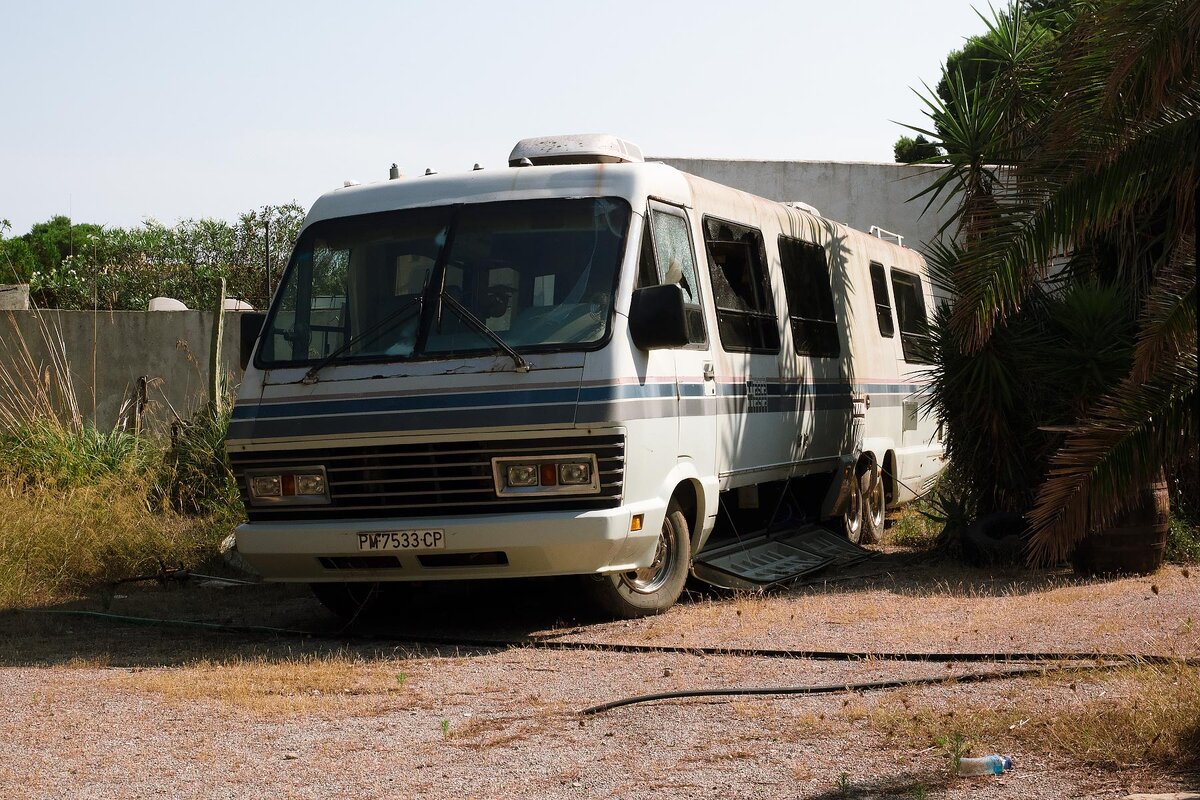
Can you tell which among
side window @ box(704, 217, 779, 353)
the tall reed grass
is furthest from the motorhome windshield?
the tall reed grass

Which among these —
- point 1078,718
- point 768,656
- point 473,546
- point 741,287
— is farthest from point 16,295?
point 1078,718

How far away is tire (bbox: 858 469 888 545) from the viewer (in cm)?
1312

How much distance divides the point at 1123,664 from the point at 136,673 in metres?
4.80

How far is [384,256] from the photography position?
8.73 meters

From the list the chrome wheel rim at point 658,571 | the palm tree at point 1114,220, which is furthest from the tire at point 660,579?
the palm tree at point 1114,220

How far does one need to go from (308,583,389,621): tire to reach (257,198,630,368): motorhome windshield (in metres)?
1.54

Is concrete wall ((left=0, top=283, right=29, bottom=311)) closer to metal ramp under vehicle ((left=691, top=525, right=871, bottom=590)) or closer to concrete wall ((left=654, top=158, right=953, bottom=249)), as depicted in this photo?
concrete wall ((left=654, top=158, right=953, bottom=249))

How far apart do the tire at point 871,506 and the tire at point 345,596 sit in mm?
5308

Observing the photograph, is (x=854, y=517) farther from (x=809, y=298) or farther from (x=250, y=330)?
(x=250, y=330)

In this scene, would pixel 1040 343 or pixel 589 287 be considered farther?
pixel 1040 343

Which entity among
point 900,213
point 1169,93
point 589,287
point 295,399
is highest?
point 900,213

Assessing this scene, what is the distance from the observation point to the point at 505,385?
7953 millimetres

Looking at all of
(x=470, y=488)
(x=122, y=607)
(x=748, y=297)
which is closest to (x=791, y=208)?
(x=748, y=297)

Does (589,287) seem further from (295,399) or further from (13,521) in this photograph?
(13,521)
